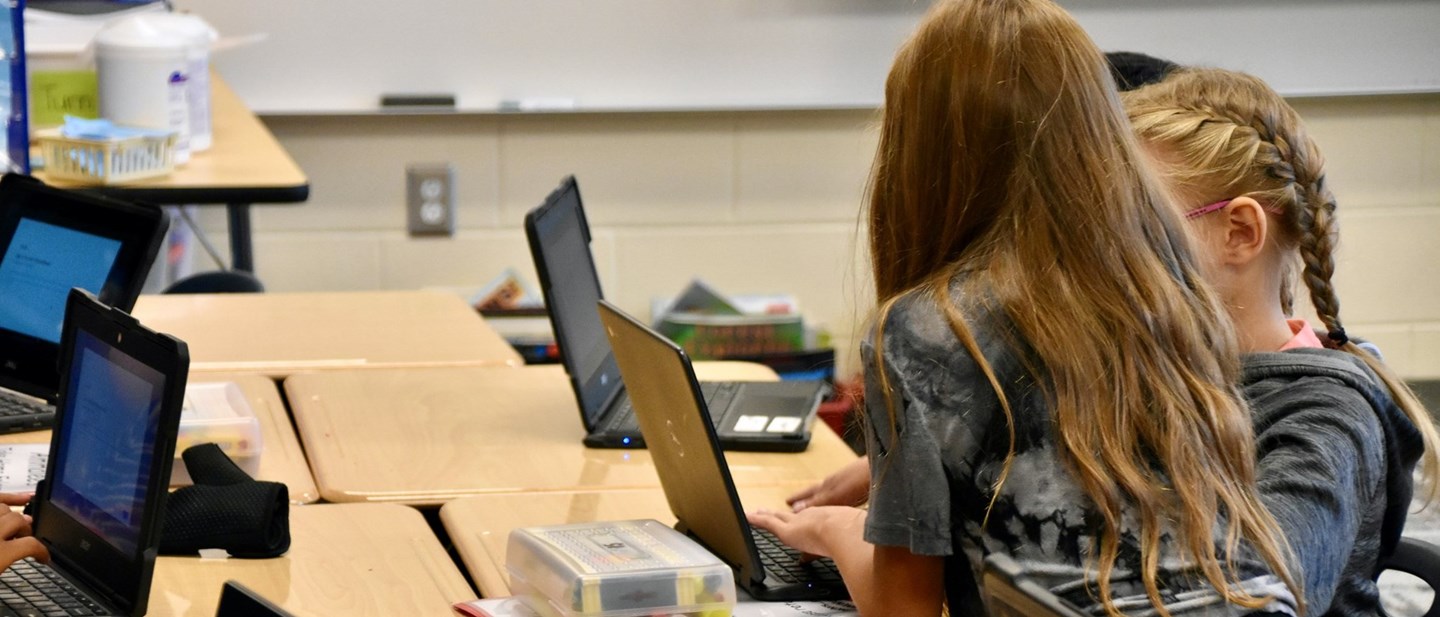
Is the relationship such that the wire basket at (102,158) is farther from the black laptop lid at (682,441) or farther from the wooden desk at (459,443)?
the black laptop lid at (682,441)

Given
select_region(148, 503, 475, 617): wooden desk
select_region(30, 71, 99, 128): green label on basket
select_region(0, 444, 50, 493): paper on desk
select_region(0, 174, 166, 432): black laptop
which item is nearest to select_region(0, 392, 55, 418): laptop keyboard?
select_region(0, 174, 166, 432): black laptop

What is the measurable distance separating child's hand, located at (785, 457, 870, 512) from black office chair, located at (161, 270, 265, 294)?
64.6 inches

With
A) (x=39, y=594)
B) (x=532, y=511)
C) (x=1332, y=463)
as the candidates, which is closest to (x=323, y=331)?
(x=532, y=511)

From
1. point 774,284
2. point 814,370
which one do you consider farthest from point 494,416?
point 774,284

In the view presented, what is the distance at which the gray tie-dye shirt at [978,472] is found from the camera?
1127mm

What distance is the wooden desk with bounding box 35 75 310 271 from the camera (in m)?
2.56

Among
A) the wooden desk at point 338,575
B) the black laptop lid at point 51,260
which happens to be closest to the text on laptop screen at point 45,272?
the black laptop lid at point 51,260

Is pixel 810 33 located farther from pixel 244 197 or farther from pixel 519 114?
pixel 244 197

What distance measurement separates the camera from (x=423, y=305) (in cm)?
270

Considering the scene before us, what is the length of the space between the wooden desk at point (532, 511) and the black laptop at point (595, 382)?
18cm

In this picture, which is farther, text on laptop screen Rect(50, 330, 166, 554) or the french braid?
the french braid

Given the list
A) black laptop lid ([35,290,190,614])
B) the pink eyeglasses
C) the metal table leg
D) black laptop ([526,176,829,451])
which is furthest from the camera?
the metal table leg

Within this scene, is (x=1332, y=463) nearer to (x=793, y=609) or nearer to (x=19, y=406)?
(x=793, y=609)

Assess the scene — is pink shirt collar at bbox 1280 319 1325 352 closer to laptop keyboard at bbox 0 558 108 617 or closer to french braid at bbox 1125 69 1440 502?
french braid at bbox 1125 69 1440 502
